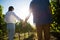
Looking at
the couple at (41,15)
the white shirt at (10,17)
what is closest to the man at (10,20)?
the white shirt at (10,17)

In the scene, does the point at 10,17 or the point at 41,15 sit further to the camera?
the point at 10,17

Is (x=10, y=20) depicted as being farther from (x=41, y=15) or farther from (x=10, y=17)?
(x=41, y=15)

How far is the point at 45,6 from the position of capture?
4.45m

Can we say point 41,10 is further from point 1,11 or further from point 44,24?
point 1,11

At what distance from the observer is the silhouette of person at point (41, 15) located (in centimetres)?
438

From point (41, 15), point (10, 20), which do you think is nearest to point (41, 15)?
point (41, 15)

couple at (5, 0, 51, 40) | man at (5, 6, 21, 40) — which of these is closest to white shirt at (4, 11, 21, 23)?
man at (5, 6, 21, 40)

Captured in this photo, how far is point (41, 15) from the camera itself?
14.5 feet

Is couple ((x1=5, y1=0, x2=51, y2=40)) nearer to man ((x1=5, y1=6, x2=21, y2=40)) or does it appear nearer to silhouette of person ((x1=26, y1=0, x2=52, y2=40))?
silhouette of person ((x1=26, y1=0, x2=52, y2=40))

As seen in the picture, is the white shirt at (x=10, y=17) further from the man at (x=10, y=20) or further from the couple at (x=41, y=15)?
the couple at (x=41, y=15)

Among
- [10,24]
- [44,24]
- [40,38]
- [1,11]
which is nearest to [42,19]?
[44,24]

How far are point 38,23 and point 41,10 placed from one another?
0.28 meters

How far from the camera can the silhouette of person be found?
4.38 meters

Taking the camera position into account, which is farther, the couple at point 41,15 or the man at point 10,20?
the man at point 10,20
